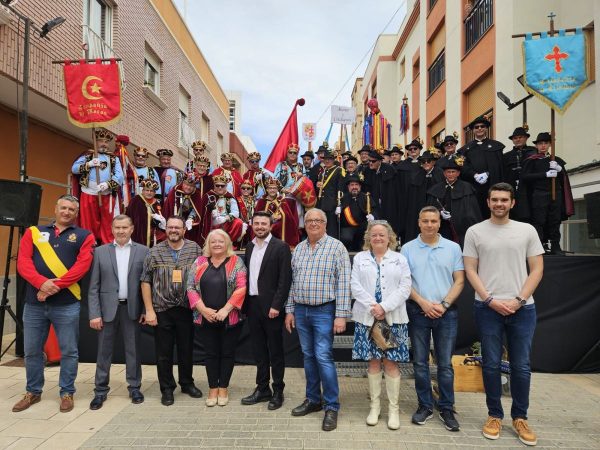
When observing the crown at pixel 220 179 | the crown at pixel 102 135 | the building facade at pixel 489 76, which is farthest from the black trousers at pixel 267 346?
the building facade at pixel 489 76

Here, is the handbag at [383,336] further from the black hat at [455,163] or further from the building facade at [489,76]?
the building facade at [489,76]

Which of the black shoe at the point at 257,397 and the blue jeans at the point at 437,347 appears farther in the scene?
the black shoe at the point at 257,397

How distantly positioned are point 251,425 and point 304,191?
472 cm

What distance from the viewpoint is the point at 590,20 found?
29.5 ft

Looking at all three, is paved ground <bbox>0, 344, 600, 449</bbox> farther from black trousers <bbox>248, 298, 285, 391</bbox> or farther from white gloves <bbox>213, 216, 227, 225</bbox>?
white gloves <bbox>213, 216, 227, 225</bbox>

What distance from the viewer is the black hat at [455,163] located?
278 inches

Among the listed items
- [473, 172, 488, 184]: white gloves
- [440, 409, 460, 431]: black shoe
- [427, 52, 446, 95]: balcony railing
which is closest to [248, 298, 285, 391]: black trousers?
[440, 409, 460, 431]: black shoe

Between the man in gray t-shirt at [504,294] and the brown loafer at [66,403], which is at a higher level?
the man in gray t-shirt at [504,294]

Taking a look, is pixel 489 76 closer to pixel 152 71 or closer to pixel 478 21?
pixel 478 21

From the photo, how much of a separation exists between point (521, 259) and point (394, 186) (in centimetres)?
468

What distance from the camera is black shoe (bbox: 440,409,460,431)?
3859mm

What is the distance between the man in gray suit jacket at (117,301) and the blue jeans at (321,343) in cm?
173

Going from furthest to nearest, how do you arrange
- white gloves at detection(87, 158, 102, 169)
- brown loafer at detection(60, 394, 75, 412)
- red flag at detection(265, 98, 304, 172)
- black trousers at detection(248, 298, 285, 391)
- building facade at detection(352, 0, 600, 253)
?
building facade at detection(352, 0, 600, 253), red flag at detection(265, 98, 304, 172), white gloves at detection(87, 158, 102, 169), black trousers at detection(248, 298, 285, 391), brown loafer at detection(60, 394, 75, 412)

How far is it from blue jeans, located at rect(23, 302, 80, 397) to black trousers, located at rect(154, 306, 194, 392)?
78 centimetres
